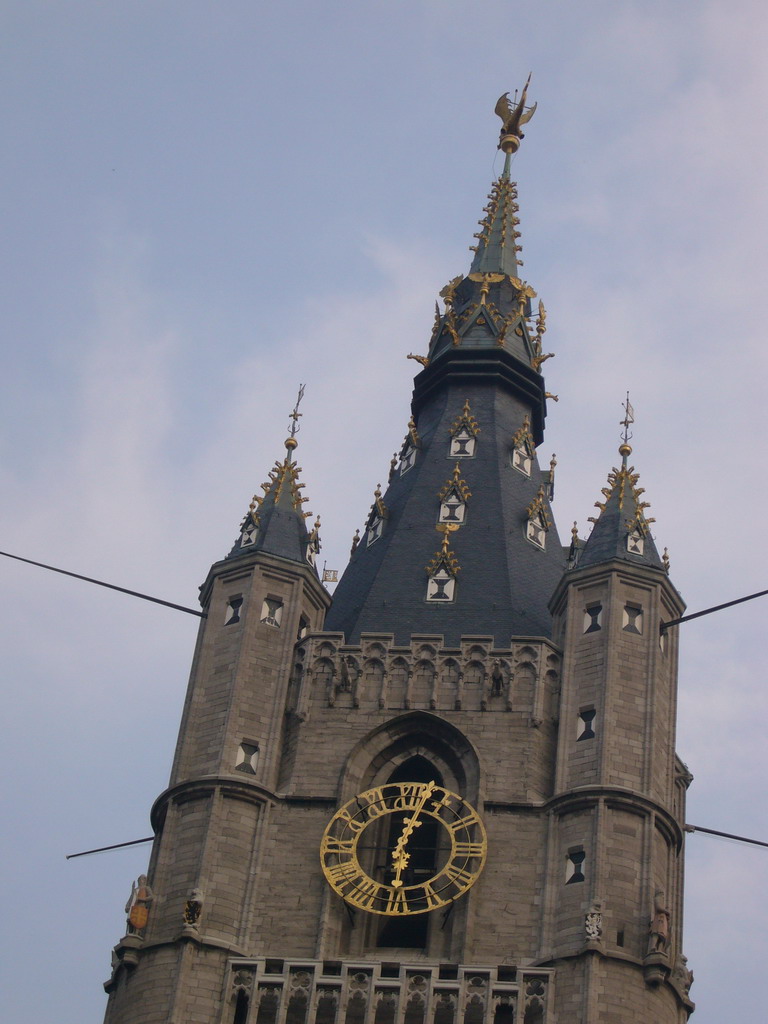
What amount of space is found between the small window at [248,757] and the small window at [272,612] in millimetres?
3700

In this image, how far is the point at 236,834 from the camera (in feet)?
173

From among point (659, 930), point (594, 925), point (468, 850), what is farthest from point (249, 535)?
point (659, 930)

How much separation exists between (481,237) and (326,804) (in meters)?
28.6

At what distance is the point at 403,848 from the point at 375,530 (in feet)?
45.6

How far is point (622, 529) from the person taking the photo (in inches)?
2285

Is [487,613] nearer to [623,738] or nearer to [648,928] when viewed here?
[623,738]

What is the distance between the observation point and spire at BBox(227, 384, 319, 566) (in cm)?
5891

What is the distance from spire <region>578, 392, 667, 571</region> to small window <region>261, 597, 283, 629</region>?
23.8ft

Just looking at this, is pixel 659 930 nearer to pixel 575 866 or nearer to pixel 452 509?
pixel 575 866

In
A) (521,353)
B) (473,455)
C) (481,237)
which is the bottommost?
(473,455)

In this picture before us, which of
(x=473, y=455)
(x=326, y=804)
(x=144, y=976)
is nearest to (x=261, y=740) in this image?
(x=326, y=804)

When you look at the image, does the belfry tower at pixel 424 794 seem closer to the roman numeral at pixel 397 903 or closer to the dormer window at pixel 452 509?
the roman numeral at pixel 397 903

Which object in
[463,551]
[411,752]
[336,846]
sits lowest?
[336,846]

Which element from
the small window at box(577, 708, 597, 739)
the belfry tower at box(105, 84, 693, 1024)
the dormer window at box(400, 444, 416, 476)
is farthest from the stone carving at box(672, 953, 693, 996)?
the dormer window at box(400, 444, 416, 476)
